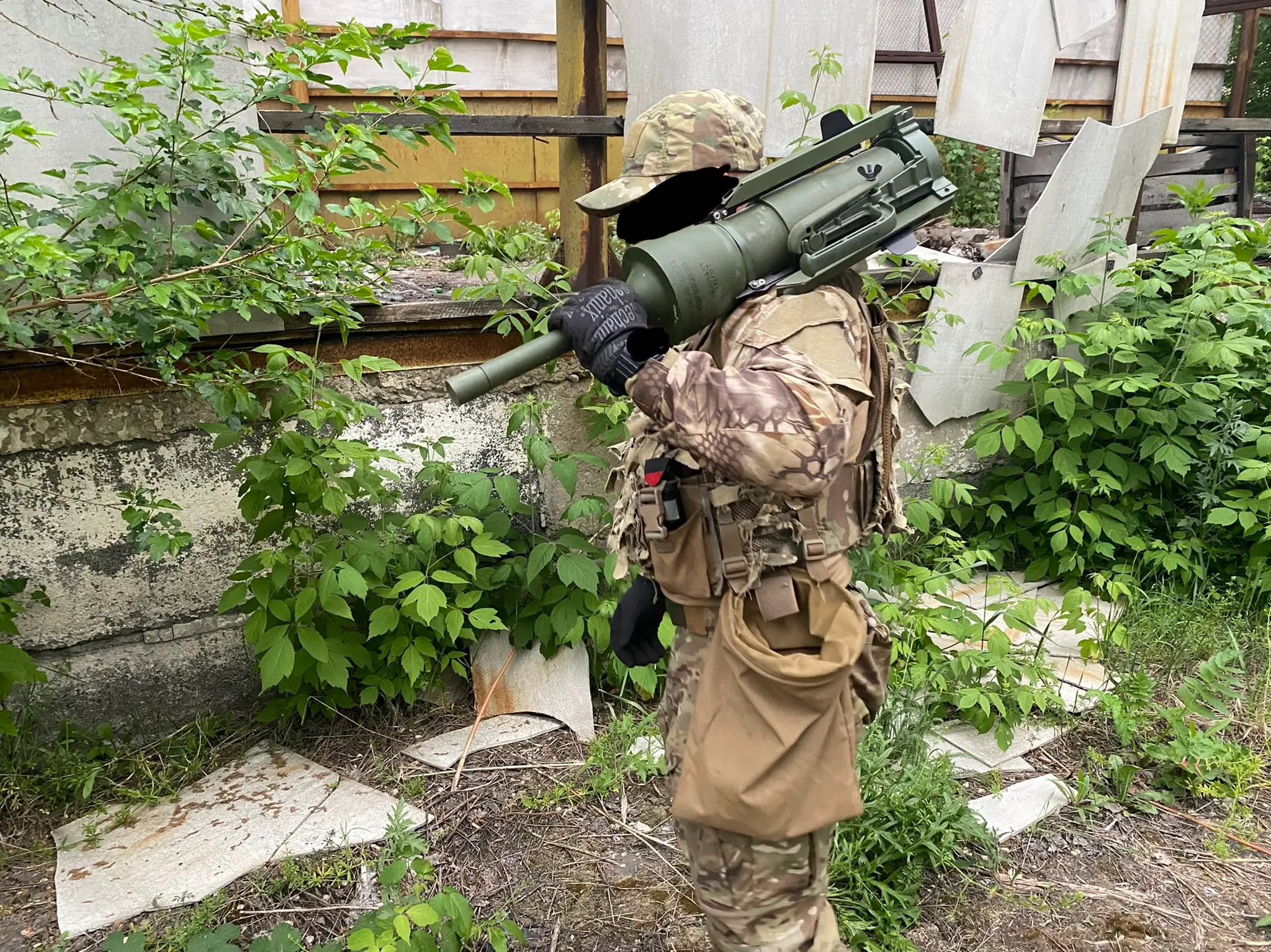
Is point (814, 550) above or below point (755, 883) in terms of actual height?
above

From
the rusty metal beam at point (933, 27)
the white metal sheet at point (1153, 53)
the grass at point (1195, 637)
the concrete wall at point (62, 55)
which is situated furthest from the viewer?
the rusty metal beam at point (933, 27)

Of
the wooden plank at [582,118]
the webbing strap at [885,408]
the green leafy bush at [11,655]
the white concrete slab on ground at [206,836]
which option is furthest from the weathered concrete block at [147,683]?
the webbing strap at [885,408]

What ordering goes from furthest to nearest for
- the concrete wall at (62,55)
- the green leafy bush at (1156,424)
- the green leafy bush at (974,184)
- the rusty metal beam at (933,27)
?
the rusty metal beam at (933,27) < the green leafy bush at (974,184) < the green leafy bush at (1156,424) < the concrete wall at (62,55)

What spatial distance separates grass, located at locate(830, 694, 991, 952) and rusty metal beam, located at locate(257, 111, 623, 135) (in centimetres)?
215

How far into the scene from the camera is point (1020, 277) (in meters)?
3.96

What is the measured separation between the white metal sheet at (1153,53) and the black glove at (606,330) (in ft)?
12.2

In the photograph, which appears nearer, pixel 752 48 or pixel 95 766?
pixel 95 766

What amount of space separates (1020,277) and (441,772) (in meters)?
3.17

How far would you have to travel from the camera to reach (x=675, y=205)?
1.71 meters

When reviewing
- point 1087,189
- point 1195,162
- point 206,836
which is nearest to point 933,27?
point 1195,162

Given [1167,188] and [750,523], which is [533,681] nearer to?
[750,523]

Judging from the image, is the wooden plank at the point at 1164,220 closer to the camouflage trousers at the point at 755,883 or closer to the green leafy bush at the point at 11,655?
the camouflage trousers at the point at 755,883

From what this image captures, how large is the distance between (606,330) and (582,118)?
188 cm

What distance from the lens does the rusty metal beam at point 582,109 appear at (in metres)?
2.96
